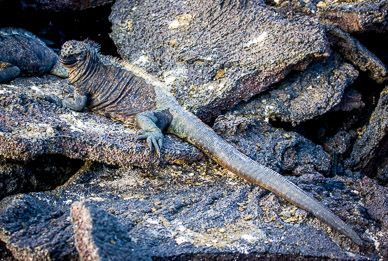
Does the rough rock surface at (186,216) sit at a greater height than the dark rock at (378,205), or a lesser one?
greater

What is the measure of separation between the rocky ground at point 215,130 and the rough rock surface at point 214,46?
1cm

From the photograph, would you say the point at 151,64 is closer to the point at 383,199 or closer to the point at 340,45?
the point at 340,45

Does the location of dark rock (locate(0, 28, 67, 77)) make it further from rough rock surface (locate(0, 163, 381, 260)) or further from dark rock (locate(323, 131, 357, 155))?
dark rock (locate(323, 131, 357, 155))

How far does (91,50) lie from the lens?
11.7 feet

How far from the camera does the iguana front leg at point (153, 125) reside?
2.96 m

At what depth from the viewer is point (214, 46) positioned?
382cm

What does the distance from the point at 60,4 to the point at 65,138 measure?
223 cm

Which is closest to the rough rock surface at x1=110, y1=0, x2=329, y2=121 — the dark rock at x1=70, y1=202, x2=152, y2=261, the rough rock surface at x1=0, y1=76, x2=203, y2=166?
the rough rock surface at x1=0, y1=76, x2=203, y2=166

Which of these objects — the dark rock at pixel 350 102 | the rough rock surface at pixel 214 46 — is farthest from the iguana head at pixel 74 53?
the dark rock at pixel 350 102

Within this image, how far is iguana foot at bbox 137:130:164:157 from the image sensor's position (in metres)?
2.93

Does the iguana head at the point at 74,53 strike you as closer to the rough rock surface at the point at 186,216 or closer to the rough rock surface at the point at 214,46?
the rough rock surface at the point at 214,46

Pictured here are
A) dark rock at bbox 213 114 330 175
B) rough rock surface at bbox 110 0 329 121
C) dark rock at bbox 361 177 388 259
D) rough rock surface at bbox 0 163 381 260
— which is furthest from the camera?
rough rock surface at bbox 110 0 329 121

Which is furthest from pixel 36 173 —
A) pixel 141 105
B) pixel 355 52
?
pixel 355 52

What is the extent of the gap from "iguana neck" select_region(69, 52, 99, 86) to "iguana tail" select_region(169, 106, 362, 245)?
2.83 feet
